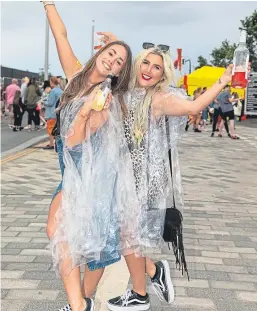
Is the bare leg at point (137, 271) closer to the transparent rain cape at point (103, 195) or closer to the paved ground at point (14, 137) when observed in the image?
the transparent rain cape at point (103, 195)

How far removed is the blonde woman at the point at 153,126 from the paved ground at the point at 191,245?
27.7 inches

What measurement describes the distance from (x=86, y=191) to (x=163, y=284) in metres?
1.01

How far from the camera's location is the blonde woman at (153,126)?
3184 mm

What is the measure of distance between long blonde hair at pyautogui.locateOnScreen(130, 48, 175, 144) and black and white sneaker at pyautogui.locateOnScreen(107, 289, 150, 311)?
1.05 m

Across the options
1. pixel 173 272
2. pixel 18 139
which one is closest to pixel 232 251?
pixel 173 272

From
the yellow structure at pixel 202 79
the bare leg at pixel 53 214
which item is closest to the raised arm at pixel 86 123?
the bare leg at pixel 53 214

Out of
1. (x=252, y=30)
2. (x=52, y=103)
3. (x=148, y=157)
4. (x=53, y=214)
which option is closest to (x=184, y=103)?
(x=148, y=157)

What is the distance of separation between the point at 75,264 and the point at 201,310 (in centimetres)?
98

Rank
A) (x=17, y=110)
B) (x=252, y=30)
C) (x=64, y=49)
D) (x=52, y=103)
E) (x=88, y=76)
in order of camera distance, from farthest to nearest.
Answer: (x=252, y=30), (x=17, y=110), (x=52, y=103), (x=64, y=49), (x=88, y=76)

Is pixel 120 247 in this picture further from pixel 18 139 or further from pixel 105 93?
pixel 18 139

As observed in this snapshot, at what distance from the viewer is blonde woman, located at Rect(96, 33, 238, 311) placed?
10.4ft

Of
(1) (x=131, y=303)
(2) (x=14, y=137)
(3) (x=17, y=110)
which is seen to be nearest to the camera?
(1) (x=131, y=303)

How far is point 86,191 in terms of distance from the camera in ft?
9.79

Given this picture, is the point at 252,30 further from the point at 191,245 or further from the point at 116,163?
the point at 116,163
